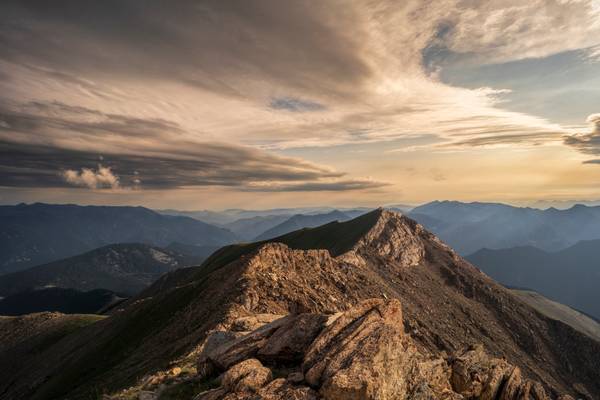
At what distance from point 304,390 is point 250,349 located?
7131 mm

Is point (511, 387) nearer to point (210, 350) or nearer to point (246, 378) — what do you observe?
point (246, 378)

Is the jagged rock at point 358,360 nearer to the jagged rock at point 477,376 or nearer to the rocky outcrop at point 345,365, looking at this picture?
the rocky outcrop at point 345,365

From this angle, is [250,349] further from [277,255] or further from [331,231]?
[331,231]

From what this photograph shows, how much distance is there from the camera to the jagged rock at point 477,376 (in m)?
28.9

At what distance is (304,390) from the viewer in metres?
19.0

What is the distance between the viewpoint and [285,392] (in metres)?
19.0

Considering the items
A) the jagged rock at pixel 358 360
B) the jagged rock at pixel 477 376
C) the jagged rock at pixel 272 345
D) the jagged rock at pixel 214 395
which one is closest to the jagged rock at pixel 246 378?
the jagged rock at pixel 214 395

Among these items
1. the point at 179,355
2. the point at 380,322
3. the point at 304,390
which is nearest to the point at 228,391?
the point at 304,390

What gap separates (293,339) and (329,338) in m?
2.81

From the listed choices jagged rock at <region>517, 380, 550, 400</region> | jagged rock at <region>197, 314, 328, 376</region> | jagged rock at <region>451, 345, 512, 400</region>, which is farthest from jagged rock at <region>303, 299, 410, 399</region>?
jagged rock at <region>517, 380, 550, 400</region>

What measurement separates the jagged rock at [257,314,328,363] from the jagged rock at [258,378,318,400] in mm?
4033

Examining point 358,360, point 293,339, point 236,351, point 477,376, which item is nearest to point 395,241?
point 477,376

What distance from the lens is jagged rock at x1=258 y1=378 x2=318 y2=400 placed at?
18547 mm

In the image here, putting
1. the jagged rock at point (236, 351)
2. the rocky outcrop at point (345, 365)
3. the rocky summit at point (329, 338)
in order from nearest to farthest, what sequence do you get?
the rocky outcrop at point (345, 365), the rocky summit at point (329, 338), the jagged rock at point (236, 351)
